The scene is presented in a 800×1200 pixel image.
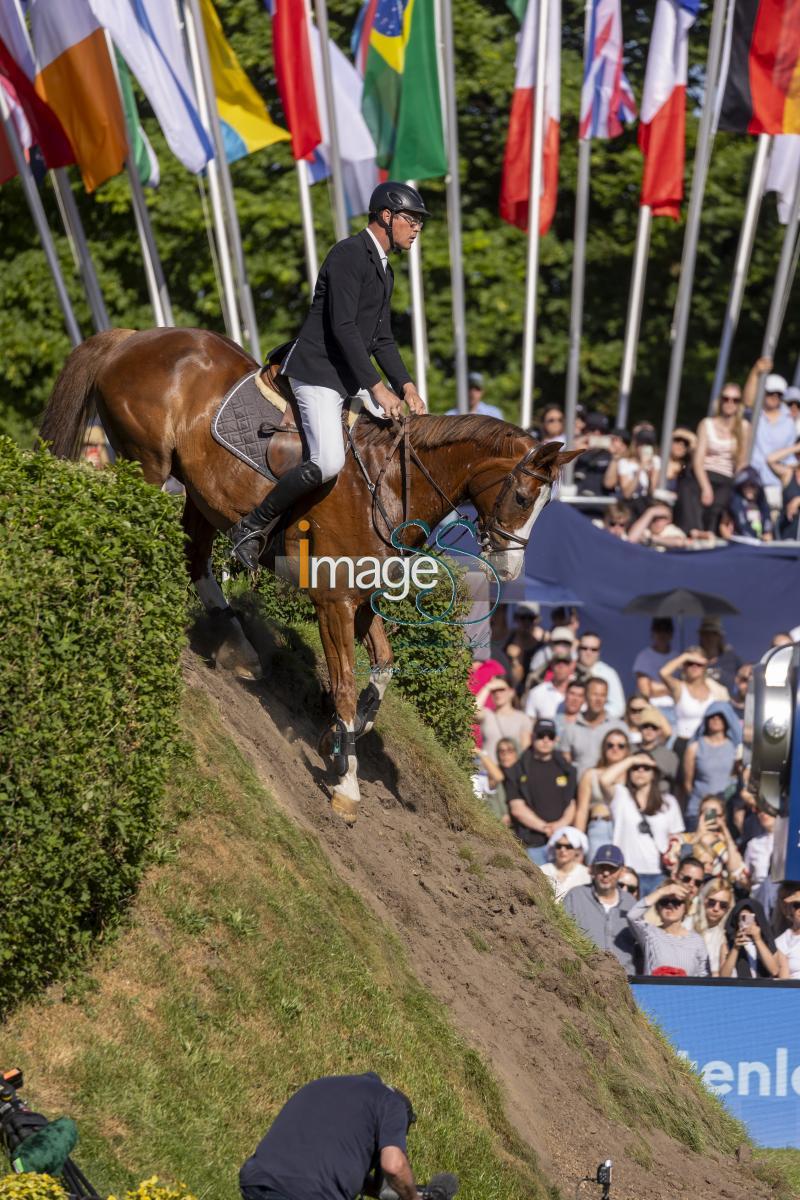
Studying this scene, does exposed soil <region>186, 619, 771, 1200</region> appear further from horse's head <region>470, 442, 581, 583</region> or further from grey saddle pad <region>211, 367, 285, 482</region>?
horse's head <region>470, 442, 581, 583</region>

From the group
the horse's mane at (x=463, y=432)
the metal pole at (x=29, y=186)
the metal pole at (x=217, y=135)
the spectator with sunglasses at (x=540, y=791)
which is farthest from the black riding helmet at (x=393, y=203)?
the metal pole at (x=217, y=135)

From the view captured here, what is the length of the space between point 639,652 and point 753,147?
60.8 feet

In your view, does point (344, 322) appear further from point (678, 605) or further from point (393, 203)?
point (678, 605)

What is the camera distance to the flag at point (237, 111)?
22.1 m

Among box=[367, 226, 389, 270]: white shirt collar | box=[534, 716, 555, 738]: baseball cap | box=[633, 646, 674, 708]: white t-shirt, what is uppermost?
box=[367, 226, 389, 270]: white shirt collar

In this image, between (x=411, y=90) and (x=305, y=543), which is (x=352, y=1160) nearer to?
(x=305, y=543)

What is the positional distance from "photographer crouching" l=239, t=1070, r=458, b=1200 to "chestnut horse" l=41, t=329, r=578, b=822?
3.86 metres

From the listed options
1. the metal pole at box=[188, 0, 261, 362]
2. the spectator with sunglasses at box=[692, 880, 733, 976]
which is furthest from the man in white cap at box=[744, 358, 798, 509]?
the metal pole at box=[188, 0, 261, 362]

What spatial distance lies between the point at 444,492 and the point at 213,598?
1.76 m

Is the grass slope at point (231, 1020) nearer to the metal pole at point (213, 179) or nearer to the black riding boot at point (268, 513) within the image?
the black riding boot at point (268, 513)

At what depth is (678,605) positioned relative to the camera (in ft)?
53.8

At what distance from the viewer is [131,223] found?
29.8 metres

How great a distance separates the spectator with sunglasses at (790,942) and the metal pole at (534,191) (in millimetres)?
10158

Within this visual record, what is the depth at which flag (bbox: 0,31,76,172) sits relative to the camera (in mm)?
18625
